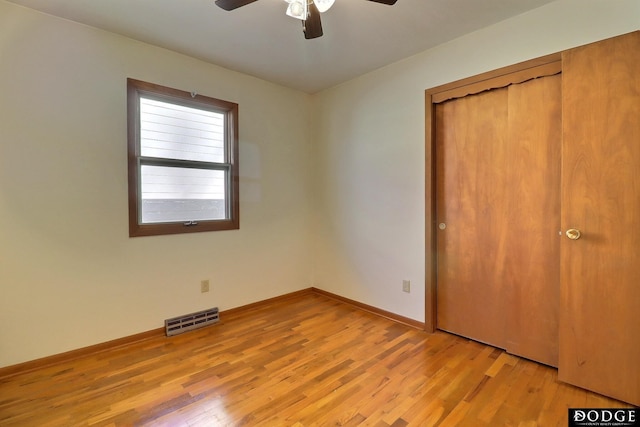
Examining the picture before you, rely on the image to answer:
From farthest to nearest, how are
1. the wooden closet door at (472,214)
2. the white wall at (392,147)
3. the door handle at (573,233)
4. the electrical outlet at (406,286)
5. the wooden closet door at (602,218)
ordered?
the electrical outlet at (406,286), the wooden closet door at (472,214), the white wall at (392,147), the door handle at (573,233), the wooden closet door at (602,218)

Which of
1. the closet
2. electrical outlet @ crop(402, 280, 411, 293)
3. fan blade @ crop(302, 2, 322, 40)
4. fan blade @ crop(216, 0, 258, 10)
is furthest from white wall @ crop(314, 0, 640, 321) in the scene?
fan blade @ crop(216, 0, 258, 10)

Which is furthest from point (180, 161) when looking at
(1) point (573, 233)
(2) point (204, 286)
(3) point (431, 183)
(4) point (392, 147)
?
(1) point (573, 233)

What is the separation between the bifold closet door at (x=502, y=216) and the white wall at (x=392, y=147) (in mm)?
229

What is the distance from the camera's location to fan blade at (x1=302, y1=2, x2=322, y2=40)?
1.70 metres

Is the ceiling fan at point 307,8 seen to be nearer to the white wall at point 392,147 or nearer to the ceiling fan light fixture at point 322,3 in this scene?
the ceiling fan light fixture at point 322,3

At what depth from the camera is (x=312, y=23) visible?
179 centimetres

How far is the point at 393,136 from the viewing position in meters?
2.94

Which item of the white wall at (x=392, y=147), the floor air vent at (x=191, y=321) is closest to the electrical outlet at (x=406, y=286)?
the white wall at (x=392, y=147)

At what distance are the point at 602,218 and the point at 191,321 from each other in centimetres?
322

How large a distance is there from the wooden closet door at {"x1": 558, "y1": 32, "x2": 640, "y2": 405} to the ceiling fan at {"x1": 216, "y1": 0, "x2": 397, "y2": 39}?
1.32 meters

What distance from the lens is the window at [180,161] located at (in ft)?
8.37

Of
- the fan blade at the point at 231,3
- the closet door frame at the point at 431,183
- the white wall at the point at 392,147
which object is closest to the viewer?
the fan blade at the point at 231,3

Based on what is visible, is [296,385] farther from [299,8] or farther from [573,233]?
[299,8]

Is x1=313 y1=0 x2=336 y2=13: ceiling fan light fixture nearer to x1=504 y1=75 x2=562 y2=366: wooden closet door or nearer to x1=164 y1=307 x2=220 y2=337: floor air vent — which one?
x1=504 y1=75 x2=562 y2=366: wooden closet door
